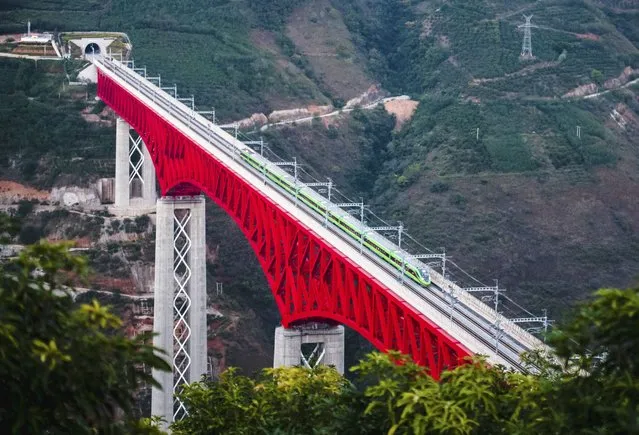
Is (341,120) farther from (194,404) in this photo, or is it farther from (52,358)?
(52,358)

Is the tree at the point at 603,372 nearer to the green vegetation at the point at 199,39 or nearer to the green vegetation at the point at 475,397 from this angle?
the green vegetation at the point at 475,397

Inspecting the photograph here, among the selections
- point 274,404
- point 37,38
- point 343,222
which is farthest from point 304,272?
point 37,38

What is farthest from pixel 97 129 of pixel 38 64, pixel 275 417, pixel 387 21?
pixel 275 417

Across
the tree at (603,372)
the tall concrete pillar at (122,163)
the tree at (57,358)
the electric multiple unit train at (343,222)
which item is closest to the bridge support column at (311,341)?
the electric multiple unit train at (343,222)

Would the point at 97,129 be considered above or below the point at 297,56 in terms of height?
below

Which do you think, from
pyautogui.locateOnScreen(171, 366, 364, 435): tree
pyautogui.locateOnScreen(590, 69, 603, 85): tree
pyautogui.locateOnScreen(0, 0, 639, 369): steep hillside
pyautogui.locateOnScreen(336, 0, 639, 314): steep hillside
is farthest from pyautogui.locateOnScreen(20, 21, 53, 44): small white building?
pyautogui.locateOnScreen(171, 366, 364, 435): tree

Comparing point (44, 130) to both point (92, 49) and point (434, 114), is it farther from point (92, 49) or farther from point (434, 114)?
point (434, 114)

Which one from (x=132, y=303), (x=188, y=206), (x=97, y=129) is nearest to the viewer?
(x=188, y=206)
